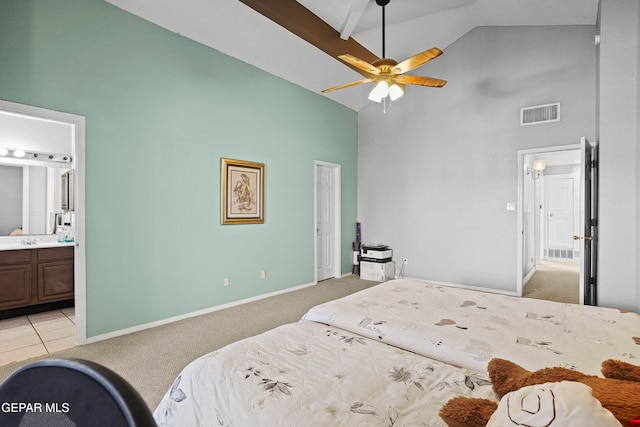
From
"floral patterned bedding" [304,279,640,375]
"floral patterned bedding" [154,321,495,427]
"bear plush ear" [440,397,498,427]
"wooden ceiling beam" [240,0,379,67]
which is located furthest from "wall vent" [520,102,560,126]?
"bear plush ear" [440,397,498,427]

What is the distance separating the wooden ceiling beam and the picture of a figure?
6.05ft

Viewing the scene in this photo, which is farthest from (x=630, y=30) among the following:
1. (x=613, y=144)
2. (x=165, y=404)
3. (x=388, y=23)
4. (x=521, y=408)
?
(x=165, y=404)

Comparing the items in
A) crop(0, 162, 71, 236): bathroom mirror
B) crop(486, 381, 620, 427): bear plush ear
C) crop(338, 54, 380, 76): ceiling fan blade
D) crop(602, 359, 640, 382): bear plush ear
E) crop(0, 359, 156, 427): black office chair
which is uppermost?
crop(338, 54, 380, 76): ceiling fan blade

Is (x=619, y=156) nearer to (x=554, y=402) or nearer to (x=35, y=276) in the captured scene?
(x=554, y=402)

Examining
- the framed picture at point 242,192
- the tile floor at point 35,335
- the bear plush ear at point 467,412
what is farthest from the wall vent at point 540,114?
the tile floor at point 35,335

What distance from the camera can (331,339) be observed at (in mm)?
1696

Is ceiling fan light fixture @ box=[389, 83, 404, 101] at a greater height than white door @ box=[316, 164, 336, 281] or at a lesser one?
greater

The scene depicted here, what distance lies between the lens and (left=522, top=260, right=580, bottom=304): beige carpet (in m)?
4.58

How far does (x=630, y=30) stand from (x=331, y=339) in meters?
3.79

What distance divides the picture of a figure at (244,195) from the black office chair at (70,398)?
12.7 ft

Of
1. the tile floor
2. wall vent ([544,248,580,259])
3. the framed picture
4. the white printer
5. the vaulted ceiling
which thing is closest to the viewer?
the tile floor

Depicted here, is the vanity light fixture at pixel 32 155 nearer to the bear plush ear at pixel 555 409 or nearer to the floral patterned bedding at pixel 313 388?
the floral patterned bedding at pixel 313 388

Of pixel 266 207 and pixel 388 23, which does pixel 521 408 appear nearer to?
pixel 266 207

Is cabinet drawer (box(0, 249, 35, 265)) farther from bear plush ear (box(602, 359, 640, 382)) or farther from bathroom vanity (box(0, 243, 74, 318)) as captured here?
bear plush ear (box(602, 359, 640, 382))
